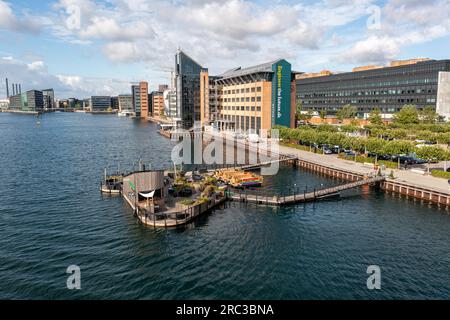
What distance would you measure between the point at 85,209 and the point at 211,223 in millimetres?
22124

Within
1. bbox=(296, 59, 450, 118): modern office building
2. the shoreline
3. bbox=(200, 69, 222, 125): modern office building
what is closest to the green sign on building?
the shoreline

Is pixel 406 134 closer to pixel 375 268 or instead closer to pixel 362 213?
pixel 362 213

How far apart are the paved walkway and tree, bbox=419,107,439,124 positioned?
77122mm

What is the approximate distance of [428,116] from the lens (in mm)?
149500

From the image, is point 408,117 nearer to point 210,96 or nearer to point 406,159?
point 406,159

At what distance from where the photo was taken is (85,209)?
56.8 meters

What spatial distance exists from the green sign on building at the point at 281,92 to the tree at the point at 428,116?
212 ft

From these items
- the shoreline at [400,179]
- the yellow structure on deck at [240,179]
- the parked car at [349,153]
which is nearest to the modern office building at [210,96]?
the shoreline at [400,179]

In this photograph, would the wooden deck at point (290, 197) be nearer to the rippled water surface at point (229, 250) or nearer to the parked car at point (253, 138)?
the rippled water surface at point (229, 250)

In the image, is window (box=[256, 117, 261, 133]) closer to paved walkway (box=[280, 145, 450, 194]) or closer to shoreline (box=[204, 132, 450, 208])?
paved walkway (box=[280, 145, 450, 194])

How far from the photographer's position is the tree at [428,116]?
148 m

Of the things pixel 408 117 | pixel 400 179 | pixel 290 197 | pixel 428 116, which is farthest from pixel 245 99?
pixel 290 197
